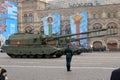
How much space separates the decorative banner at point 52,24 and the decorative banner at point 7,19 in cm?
682

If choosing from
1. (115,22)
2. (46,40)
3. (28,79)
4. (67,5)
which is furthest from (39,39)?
(67,5)

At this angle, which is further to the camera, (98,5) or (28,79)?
(98,5)

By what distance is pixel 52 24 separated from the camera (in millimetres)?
68938

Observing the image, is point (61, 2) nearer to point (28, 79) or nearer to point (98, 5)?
point (98, 5)

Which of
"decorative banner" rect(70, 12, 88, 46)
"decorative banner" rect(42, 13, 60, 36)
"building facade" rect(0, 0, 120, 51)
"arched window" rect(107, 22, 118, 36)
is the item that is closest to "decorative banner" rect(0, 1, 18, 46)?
"decorative banner" rect(42, 13, 60, 36)

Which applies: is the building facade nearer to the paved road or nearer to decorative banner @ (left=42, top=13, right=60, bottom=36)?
decorative banner @ (left=42, top=13, right=60, bottom=36)

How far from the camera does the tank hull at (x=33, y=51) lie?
32656 mm

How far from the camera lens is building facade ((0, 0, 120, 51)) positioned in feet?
232

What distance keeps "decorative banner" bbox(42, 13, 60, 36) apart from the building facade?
363 cm

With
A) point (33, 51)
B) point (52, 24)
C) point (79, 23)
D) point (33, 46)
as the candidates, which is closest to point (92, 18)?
Answer: point (79, 23)

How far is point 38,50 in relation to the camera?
33.1 meters

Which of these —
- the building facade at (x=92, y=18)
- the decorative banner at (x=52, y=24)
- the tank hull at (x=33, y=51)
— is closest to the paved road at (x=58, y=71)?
the tank hull at (x=33, y=51)

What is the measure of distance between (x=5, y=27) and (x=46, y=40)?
114 feet

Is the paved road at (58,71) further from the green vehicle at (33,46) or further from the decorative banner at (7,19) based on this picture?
the decorative banner at (7,19)
